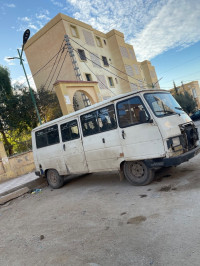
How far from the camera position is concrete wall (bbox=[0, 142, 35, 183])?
36.1ft

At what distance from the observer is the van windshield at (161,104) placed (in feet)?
15.3

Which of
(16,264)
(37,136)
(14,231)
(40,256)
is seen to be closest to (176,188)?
(40,256)

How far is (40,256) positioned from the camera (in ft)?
9.62

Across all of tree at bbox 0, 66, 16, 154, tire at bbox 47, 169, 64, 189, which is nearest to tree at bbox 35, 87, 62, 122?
tree at bbox 0, 66, 16, 154

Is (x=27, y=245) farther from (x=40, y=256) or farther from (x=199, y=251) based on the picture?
(x=199, y=251)

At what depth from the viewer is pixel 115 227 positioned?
3273 millimetres

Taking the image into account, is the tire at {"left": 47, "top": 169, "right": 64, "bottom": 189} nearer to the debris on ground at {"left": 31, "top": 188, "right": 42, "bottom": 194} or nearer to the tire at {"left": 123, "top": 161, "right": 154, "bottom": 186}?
the debris on ground at {"left": 31, "top": 188, "right": 42, "bottom": 194}

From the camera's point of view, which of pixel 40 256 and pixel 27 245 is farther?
pixel 27 245

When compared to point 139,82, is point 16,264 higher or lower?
lower

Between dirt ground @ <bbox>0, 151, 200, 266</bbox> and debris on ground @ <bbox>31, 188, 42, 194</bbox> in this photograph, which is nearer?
dirt ground @ <bbox>0, 151, 200, 266</bbox>

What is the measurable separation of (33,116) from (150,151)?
58.4ft

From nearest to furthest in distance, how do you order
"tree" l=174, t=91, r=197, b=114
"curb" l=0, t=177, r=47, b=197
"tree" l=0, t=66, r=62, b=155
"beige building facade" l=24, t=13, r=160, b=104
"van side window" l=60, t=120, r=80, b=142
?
"van side window" l=60, t=120, r=80, b=142
"curb" l=0, t=177, r=47, b=197
"tree" l=0, t=66, r=62, b=155
"beige building facade" l=24, t=13, r=160, b=104
"tree" l=174, t=91, r=197, b=114

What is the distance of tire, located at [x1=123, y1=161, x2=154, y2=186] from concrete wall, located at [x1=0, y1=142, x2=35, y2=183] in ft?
27.6

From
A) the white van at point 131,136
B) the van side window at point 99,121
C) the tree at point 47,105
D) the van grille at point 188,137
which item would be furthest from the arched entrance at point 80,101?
the van grille at point 188,137
